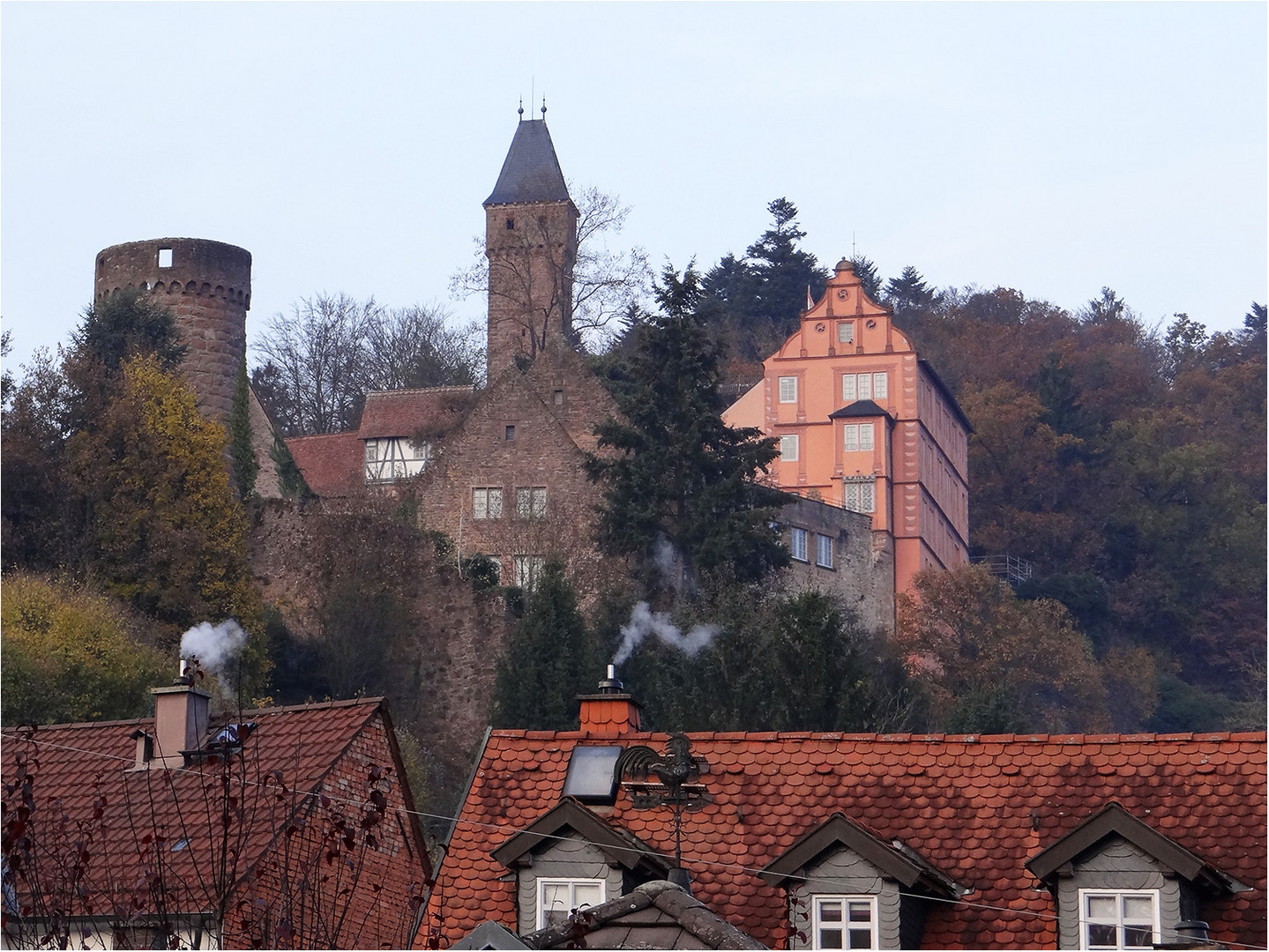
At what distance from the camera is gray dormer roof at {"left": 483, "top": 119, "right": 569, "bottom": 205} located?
77.6 metres

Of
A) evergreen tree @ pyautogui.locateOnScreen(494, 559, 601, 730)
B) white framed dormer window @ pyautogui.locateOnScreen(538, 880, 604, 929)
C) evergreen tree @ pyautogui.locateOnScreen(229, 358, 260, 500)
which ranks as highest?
evergreen tree @ pyautogui.locateOnScreen(229, 358, 260, 500)

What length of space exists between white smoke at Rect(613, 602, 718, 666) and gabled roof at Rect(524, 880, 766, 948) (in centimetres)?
3341

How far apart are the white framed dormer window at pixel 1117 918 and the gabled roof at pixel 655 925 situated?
3.85 metres

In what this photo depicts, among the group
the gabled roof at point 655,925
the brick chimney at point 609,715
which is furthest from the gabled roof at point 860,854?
the gabled roof at point 655,925

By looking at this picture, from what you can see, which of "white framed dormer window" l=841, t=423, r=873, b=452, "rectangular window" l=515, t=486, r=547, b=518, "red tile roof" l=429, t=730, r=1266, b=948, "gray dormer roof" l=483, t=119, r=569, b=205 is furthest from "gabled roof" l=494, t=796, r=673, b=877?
"gray dormer roof" l=483, t=119, r=569, b=205

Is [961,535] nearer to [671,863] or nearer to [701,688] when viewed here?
[701,688]

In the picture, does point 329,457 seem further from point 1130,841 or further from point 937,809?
point 1130,841

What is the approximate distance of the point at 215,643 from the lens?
4678cm

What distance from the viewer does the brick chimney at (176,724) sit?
23172mm

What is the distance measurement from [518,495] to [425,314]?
965 inches

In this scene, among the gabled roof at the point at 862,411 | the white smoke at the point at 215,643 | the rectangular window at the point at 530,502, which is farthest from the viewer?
the gabled roof at the point at 862,411

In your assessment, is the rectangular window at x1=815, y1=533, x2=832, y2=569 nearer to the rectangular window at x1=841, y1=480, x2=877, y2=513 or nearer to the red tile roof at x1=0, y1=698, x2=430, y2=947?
the rectangular window at x1=841, y1=480, x2=877, y2=513

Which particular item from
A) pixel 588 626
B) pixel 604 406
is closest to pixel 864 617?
pixel 604 406

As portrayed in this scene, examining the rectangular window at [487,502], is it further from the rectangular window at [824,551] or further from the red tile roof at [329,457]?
the rectangular window at [824,551]
